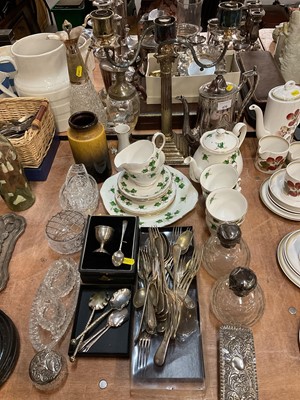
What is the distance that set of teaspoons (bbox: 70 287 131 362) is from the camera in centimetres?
70

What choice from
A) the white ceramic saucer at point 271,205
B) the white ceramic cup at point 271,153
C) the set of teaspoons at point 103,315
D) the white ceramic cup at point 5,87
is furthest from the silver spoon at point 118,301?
the white ceramic cup at point 5,87

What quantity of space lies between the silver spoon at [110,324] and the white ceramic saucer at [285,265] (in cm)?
38

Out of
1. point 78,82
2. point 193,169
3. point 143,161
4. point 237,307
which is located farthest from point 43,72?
point 237,307

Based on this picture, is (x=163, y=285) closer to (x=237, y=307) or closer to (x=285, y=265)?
(x=237, y=307)

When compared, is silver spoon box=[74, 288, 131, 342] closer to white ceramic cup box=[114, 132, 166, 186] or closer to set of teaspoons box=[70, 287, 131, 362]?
set of teaspoons box=[70, 287, 131, 362]

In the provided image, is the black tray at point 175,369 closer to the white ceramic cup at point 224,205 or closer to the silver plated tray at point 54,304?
the silver plated tray at point 54,304

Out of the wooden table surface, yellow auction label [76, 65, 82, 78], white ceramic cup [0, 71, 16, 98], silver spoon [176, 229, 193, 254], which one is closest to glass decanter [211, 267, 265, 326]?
the wooden table surface

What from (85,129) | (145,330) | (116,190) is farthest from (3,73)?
(145,330)

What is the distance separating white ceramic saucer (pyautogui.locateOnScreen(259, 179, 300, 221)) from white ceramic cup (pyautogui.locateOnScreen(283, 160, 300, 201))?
0.04 m

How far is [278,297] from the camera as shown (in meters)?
0.78

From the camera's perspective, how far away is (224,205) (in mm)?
892

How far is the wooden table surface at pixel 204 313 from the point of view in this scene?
2.17ft

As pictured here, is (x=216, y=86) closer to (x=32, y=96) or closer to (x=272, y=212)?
(x=272, y=212)

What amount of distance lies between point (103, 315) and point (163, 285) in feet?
0.47
